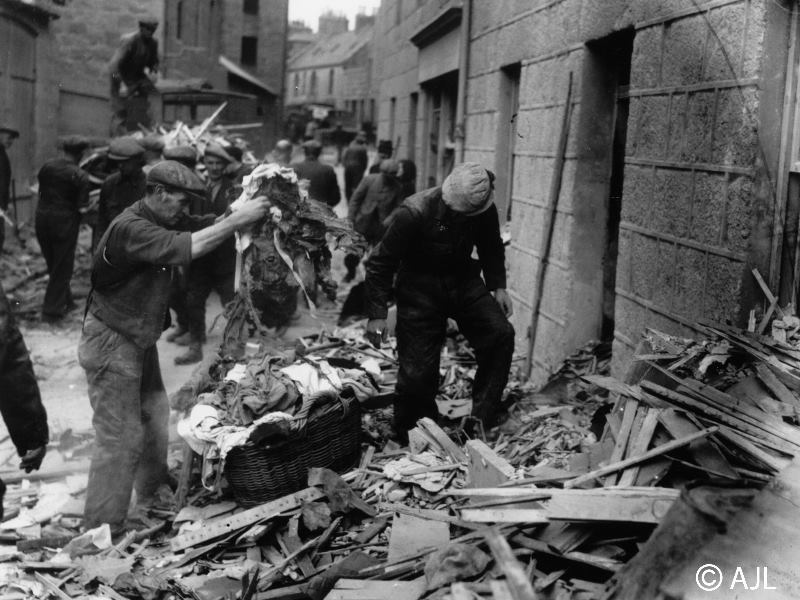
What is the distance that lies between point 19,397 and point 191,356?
14.0 feet

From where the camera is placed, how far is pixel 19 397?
443 centimetres

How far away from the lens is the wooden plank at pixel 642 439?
137 inches

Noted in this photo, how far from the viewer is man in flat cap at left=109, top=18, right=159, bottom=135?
1333 centimetres

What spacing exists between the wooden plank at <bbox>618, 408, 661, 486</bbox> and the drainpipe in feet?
22.3

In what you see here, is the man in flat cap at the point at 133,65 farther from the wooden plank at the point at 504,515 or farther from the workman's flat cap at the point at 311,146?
the wooden plank at the point at 504,515

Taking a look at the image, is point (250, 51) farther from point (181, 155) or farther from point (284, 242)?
point (284, 242)

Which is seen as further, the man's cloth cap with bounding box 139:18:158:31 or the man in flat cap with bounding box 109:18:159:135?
the man in flat cap with bounding box 109:18:159:135

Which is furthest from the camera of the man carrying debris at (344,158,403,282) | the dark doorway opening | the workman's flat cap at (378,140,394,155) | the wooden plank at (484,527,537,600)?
the workman's flat cap at (378,140,394,155)

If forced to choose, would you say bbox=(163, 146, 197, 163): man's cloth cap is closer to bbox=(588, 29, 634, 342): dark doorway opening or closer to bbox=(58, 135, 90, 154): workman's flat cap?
bbox=(58, 135, 90, 154): workman's flat cap

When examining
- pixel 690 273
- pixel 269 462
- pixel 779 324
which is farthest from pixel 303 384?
pixel 779 324

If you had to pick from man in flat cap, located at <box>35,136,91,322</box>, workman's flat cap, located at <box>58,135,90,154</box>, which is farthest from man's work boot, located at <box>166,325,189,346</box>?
workman's flat cap, located at <box>58,135,90,154</box>

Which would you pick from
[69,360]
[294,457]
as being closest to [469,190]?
[294,457]

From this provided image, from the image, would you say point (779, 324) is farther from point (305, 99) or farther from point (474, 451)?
point (305, 99)

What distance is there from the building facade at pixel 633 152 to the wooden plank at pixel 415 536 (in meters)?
1.85
